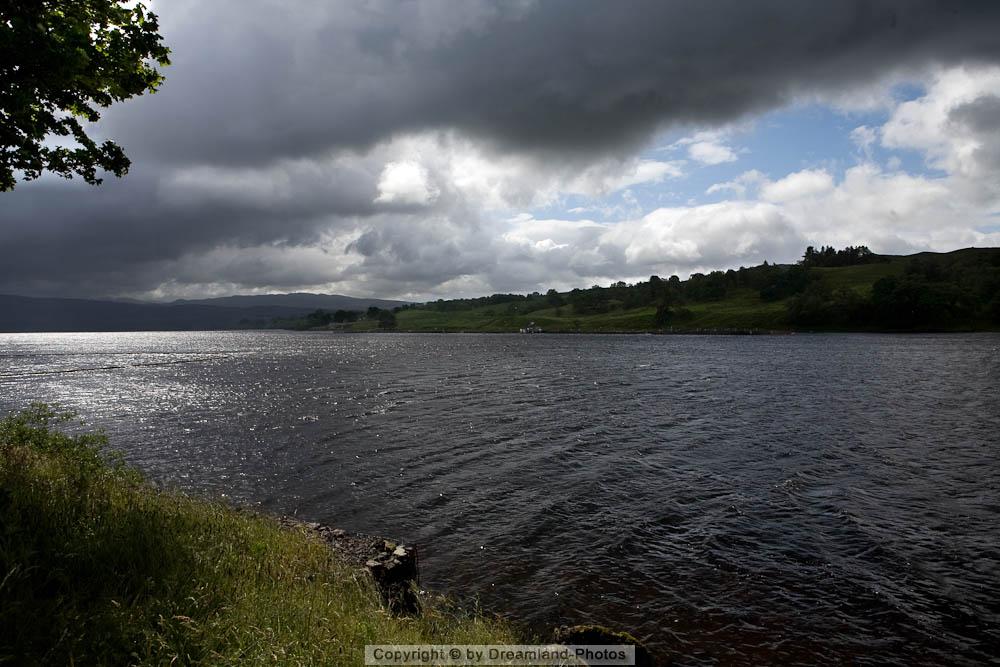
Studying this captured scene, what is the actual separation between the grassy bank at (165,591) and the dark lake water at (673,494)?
5.21 meters

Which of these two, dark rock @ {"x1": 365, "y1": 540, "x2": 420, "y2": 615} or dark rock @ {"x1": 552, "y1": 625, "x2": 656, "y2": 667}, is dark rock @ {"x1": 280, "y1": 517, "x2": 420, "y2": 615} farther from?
dark rock @ {"x1": 552, "y1": 625, "x2": 656, "y2": 667}

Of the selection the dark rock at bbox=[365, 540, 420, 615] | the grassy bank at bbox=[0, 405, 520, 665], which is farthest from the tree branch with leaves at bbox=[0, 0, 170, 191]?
the dark rock at bbox=[365, 540, 420, 615]

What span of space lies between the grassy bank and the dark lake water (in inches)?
205

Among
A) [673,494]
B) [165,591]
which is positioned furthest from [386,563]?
[673,494]

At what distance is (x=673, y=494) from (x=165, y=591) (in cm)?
2080

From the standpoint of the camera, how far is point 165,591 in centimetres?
870

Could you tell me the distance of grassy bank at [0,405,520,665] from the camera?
698 centimetres

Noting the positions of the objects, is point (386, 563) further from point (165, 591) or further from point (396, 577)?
point (165, 591)

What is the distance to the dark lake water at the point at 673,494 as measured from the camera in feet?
45.3

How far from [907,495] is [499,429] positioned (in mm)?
25086

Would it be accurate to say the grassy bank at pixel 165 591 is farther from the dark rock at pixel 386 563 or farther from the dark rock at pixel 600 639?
the dark rock at pixel 600 639

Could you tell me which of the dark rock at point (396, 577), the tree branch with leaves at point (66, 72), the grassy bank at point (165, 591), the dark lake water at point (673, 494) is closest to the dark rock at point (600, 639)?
the grassy bank at point (165, 591)

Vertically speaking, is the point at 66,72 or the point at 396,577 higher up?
the point at 66,72

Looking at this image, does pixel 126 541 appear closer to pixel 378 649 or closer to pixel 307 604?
pixel 307 604
